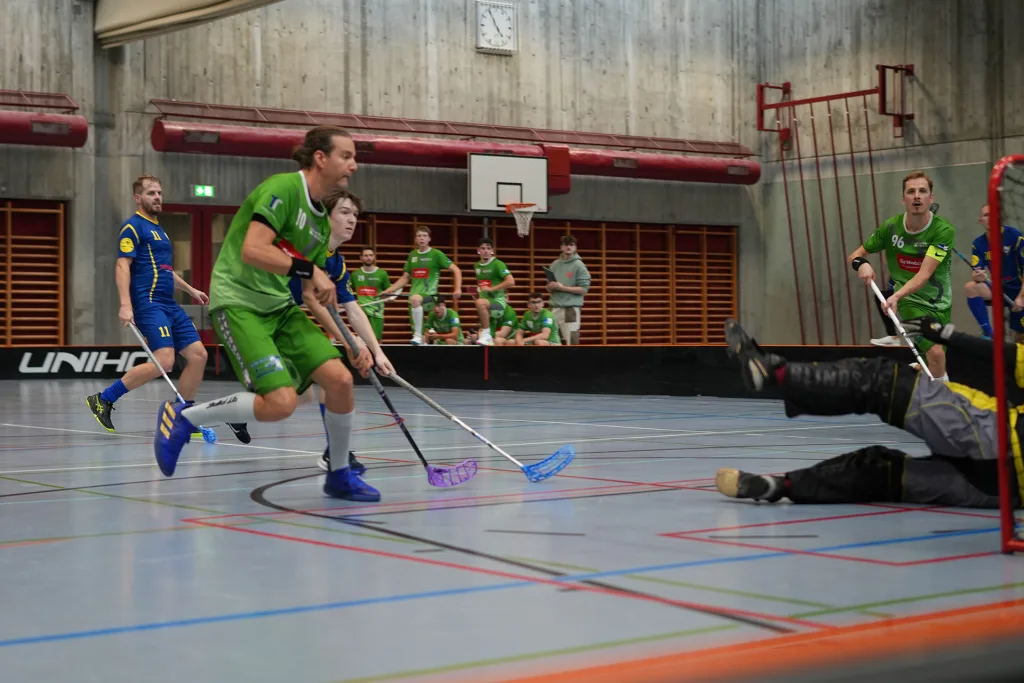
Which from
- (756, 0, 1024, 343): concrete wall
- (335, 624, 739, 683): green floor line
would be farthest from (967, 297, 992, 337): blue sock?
(335, 624, 739, 683): green floor line

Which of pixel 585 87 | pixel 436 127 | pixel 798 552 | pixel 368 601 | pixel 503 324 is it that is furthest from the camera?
pixel 585 87

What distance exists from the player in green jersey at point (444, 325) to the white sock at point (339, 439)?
12952 mm

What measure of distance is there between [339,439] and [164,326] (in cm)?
361

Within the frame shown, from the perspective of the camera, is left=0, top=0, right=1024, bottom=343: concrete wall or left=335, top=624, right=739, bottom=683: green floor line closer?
left=335, top=624, right=739, bottom=683: green floor line

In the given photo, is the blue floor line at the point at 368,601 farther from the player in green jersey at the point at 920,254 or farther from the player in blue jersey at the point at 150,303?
the player in blue jersey at the point at 150,303

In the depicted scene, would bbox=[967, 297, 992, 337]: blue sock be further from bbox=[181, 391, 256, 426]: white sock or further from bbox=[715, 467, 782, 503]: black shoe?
bbox=[181, 391, 256, 426]: white sock

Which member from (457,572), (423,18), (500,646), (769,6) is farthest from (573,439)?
(769,6)

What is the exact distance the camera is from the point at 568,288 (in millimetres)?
16828

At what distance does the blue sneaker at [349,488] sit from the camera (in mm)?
4707

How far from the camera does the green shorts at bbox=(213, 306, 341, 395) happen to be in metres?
4.66

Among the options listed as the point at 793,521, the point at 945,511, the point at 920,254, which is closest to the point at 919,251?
the point at 920,254

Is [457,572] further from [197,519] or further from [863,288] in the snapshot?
[863,288]

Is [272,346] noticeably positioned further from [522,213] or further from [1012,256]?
[522,213]

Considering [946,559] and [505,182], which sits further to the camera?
[505,182]
